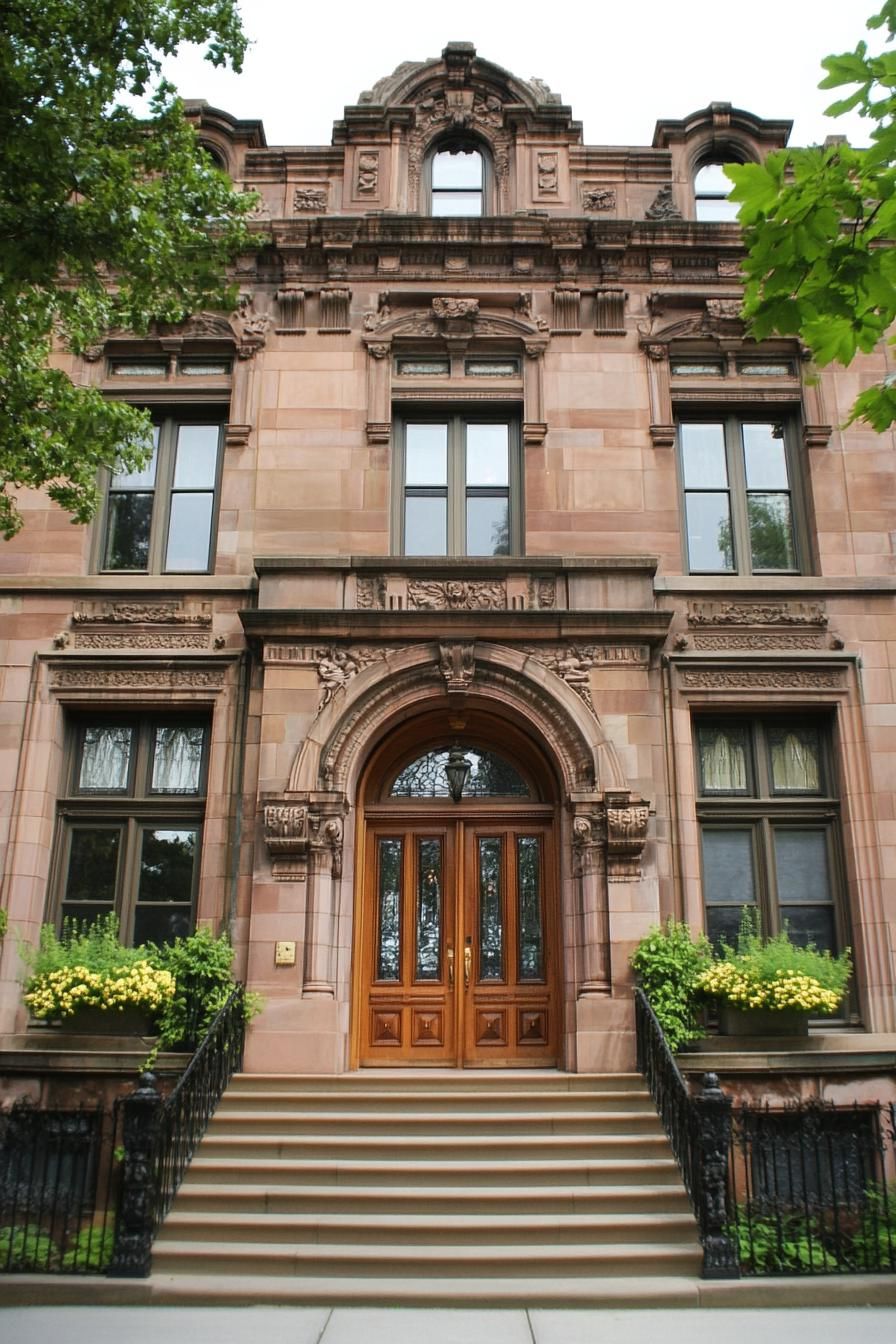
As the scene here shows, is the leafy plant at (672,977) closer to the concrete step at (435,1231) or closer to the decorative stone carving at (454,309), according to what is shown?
the concrete step at (435,1231)

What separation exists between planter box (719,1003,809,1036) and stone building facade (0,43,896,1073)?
103 centimetres

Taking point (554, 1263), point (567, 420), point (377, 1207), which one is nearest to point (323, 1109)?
point (377, 1207)

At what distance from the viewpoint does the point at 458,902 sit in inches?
468

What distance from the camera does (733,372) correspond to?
1352cm

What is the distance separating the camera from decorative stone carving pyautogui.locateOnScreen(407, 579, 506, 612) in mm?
11969

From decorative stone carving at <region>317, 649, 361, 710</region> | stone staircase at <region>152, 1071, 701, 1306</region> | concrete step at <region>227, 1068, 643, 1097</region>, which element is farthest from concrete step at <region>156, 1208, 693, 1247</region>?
decorative stone carving at <region>317, 649, 361, 710</region>

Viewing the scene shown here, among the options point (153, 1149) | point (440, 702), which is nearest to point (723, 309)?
point (440, 702)

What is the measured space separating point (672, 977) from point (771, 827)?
2422mm

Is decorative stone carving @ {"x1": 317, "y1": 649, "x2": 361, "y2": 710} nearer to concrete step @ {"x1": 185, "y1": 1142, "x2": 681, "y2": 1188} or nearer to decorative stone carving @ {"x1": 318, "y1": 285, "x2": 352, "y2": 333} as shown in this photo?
decorative stone carving @ {"x1": 318, "y1": 285, "x2": 352, "y2": 333}

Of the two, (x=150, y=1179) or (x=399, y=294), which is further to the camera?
(x=399, y=294)

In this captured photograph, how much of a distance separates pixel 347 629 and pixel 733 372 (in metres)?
5.81

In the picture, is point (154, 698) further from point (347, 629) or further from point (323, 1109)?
point (323, 1109)

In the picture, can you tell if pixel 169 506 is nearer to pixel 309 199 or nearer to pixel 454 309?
pixel 454 309

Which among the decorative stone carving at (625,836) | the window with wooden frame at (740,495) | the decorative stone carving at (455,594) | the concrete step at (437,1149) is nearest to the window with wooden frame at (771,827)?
the decorative stone carving at (625,836)
